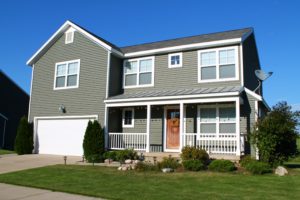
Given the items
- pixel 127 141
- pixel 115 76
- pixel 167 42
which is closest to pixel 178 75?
pixel 167 42

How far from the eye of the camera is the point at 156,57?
62.3 feet

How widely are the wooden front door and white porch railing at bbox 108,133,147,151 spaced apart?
1353 mm

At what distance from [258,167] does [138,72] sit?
9745 mm

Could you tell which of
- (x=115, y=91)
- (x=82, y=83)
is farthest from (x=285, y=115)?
A: (x=82, y=83)

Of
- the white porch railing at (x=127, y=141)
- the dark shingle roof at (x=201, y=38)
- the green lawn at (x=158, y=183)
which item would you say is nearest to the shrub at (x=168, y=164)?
the green lawn at (x=158, y=183)

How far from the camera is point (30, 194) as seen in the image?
364 inches

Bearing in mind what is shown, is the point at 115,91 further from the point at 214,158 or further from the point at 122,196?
the point at 122,196

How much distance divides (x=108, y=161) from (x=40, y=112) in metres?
7.82

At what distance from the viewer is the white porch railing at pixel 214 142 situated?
14950mm

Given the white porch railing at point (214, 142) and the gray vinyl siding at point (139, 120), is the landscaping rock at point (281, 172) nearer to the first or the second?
the white porch railing at point (214, 142)

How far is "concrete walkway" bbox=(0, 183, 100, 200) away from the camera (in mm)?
8709

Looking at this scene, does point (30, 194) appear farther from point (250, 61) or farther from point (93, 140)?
point (250, 61)

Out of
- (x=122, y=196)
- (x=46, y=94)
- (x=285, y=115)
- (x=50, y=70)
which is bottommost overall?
(x=122, y=196)

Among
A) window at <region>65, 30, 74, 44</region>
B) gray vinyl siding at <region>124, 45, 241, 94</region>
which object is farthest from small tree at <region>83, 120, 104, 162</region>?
window at <region>65, 30, 74, 44</region>
